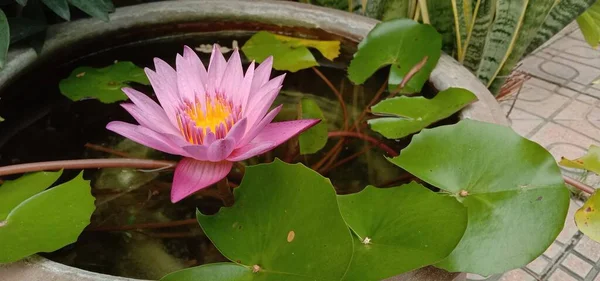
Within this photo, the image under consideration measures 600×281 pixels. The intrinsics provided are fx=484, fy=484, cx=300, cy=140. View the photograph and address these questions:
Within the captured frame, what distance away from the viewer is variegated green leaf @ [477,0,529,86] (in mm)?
853

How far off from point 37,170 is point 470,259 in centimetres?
51

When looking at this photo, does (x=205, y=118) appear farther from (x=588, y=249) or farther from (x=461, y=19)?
(x=588, y=249)

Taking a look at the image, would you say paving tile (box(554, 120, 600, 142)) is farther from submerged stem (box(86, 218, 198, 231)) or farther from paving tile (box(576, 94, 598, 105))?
submerged stem (box(86, 218, 198, 231))

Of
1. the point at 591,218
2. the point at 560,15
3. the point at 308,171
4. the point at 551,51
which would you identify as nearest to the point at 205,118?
the point at 308,171

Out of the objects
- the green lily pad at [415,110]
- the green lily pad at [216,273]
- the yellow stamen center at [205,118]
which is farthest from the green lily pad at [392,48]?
the green lily pad at [216,273]

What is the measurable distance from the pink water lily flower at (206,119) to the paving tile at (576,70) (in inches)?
57.8

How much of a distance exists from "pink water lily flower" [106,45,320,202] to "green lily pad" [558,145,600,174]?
1.47ft

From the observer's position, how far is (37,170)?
1.95 feet

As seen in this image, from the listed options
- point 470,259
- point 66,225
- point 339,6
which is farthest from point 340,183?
point 339,6

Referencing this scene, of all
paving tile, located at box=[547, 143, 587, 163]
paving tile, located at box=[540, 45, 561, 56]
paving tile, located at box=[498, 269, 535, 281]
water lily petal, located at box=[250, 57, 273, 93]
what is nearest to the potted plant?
water lily petal, located at box=[250, 57, 273, 93]

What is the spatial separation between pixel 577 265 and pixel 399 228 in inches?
29.6

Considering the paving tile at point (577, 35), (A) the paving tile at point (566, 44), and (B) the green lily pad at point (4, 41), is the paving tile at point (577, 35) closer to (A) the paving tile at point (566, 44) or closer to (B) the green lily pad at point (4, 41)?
(A) the paving tile at point (566, 44)

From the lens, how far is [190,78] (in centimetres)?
56

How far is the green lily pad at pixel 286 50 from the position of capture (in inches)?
34.6
